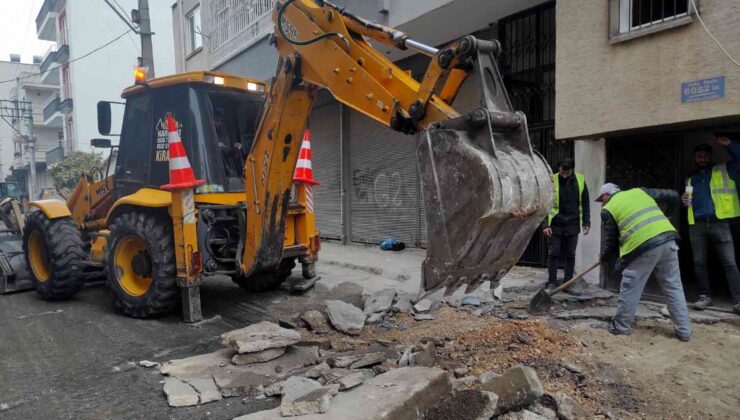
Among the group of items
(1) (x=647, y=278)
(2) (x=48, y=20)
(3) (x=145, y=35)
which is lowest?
(1) (x=647, y=278)

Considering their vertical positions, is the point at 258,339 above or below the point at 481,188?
below

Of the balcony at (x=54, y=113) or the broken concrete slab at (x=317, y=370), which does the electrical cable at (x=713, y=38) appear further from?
the balcony at (x=54, y=113)

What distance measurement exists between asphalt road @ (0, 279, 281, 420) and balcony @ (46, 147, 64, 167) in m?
27.7

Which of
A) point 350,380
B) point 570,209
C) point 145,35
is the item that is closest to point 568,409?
point 350,380

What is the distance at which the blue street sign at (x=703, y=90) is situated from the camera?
15.3 ft

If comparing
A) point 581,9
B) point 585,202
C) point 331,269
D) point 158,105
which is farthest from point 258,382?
point 581,9

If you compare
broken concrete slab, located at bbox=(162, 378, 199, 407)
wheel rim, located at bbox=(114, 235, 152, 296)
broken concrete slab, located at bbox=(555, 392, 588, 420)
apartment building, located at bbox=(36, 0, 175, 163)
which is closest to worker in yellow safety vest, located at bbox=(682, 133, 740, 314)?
broken concrete slab, located at bbox=(555, 392, 588, 420)

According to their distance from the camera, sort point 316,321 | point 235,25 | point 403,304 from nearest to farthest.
Result: point 316,321
point 403,304
point 235,25

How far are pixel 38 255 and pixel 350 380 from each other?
5.87 m

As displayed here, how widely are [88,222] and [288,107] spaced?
3911 millimetres

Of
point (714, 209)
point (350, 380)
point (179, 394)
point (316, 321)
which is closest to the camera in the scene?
point (350, 380)

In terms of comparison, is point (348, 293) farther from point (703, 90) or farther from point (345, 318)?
point (703, 90)

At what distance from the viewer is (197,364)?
3859 millimetres

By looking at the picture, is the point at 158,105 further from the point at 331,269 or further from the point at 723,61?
the point at 723,61
